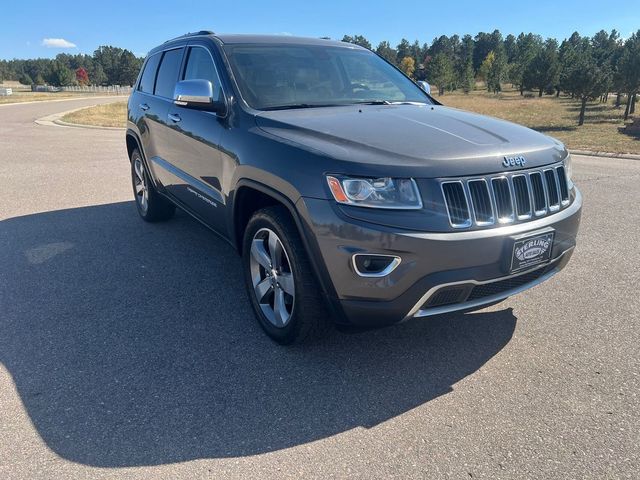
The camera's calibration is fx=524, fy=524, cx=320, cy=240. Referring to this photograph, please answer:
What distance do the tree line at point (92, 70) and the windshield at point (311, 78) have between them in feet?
354

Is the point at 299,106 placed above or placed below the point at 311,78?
below

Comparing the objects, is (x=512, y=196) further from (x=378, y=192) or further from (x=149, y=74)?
(x=149, y=74)

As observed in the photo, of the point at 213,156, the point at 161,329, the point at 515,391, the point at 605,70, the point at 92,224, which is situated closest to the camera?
the point at 515,391

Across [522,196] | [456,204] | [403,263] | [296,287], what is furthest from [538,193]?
[296,287]

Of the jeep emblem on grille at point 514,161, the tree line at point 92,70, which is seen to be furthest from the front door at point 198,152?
the tree line at point 92,70

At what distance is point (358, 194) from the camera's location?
8.54ft

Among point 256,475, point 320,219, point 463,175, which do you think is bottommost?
point 256,475

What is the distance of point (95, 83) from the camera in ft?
398

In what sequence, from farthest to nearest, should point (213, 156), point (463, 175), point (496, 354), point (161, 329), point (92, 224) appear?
point (92, 224) → point (213, 156) → point (161, 329) → point (496, 354) → point (463, 175)

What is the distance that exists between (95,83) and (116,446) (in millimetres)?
134458

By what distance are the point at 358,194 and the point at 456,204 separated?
0.49 m

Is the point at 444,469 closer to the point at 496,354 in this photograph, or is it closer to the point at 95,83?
the point at 496,354

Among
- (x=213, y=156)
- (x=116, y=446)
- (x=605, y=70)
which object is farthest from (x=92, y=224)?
(x=605, y=70)

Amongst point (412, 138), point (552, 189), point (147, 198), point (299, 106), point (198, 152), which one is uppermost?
point (299, 106)
